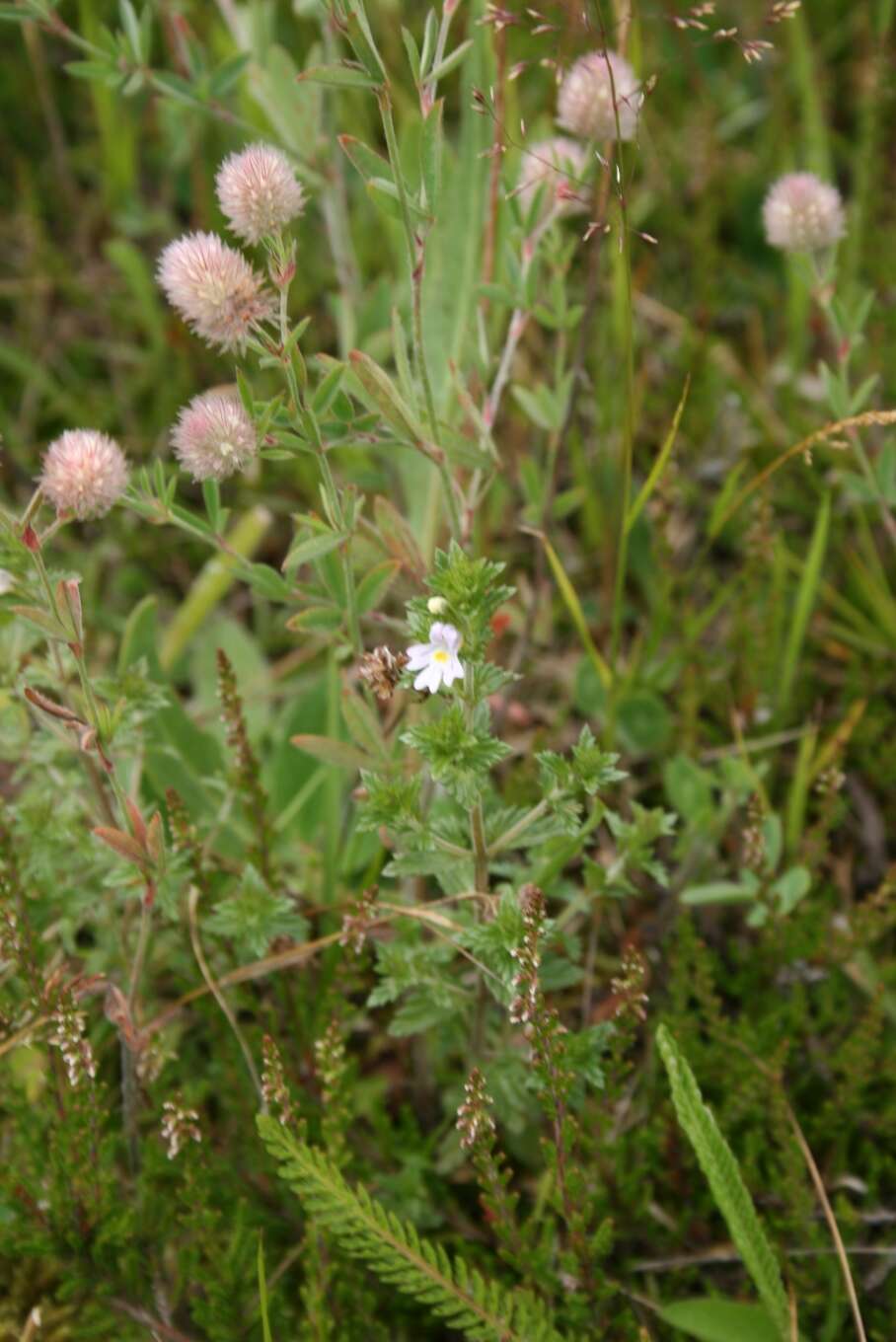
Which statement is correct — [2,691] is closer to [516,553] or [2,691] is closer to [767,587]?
[516,553]

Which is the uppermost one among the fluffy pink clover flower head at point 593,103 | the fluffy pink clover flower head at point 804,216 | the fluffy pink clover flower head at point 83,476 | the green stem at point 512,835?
the fluffy pink clover flower head at point 593,103

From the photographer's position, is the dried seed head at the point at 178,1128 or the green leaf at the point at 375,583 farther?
the green leaf at the point at 375,583

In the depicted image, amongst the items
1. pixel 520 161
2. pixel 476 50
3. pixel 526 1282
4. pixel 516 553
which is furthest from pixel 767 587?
pixel 526 1282

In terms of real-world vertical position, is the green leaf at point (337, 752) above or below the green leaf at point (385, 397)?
below

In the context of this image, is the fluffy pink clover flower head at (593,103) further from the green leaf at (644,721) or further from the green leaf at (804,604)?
the green leaf at (644,721)

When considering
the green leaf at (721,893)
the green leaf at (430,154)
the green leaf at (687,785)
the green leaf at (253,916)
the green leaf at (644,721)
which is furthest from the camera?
the green leaf at (644,721)

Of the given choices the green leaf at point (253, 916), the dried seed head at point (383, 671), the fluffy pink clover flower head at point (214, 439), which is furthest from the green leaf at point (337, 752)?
the fluffy pink clover flower head at point (214, 439)
